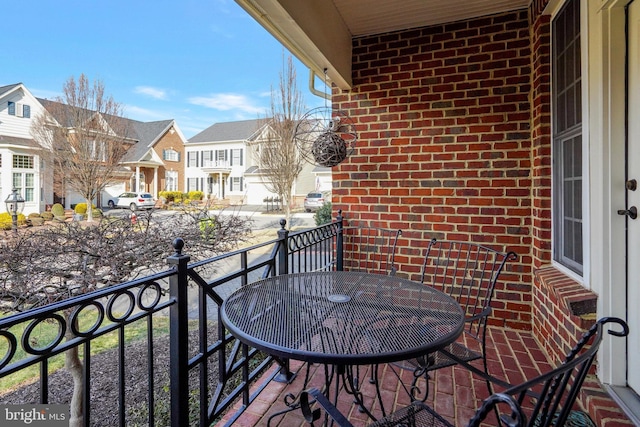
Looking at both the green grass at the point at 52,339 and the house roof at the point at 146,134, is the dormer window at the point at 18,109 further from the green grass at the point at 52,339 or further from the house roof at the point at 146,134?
the green grass at the point at 52,339

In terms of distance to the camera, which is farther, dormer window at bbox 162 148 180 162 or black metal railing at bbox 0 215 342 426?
dormer window at bbox 162 148 180 162

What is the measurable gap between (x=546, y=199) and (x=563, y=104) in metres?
0.67

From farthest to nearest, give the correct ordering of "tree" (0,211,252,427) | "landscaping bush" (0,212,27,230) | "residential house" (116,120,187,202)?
"residential house" (116,120,187,202), "landscaping bush" (0,212,27,230), "tree" (0,211,252,427)

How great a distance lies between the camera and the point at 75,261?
2.48m

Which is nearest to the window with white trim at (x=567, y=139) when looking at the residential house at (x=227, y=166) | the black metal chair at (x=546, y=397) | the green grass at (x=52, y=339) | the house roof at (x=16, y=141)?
the black metal chair at (x=546, y=397)

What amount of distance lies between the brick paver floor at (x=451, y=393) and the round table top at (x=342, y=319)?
2.12ft

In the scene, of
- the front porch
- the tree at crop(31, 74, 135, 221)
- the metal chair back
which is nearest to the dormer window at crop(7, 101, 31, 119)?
the tree at crop(31, 74, 135, 221)

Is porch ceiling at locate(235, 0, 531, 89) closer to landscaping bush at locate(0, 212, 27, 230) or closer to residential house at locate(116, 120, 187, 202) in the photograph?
landscaping bush at locate(0, 212, 27, 230)

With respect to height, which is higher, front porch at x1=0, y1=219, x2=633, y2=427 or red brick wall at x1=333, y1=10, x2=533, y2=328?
red brick wall at x1=333, y1=10, x2=533, y2=328

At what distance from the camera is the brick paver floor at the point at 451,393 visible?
5.13 ft

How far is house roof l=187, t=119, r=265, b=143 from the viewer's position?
23016 mm

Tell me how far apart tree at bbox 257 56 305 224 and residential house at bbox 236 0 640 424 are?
6.50 m

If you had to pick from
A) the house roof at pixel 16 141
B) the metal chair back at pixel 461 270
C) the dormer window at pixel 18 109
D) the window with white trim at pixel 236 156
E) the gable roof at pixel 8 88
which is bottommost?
the metal chair back at pixel 461 270

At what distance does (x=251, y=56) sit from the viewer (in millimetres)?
18094
